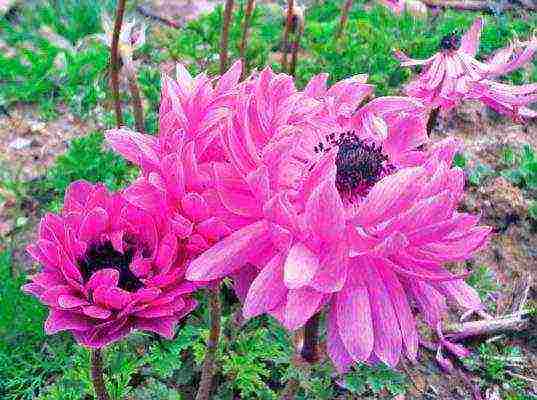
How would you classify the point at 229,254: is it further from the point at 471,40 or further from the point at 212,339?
the point at 471,40

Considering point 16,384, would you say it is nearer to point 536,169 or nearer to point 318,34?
point 536,169

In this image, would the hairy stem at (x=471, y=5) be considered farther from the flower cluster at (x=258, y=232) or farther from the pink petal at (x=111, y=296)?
the pink petal at (x=111, y=296)

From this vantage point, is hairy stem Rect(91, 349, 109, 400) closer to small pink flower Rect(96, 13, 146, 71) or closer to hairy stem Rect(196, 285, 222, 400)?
hairy stem Rect(196, 285, 222, 400)

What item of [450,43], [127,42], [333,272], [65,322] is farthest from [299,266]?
[127,42]

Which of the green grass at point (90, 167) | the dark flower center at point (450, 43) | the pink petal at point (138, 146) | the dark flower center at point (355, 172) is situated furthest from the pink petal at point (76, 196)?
the green grass at point (90, 167)

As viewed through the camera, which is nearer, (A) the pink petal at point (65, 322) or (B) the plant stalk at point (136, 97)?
(A) the pink petal at point (65, 322)

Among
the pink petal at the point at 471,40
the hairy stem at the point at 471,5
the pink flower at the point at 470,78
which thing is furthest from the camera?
the hairy stem at the point at 471,5
